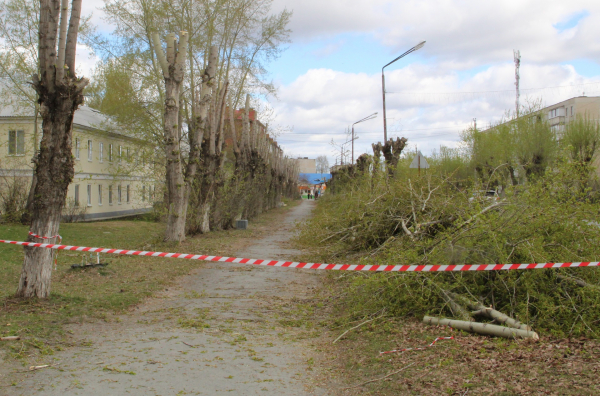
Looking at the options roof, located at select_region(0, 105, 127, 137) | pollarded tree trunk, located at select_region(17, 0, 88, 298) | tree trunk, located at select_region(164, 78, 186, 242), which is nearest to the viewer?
pollarded tree trunk, located at select_region(17, 0, 88, 298)

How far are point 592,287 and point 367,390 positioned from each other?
2945 mm

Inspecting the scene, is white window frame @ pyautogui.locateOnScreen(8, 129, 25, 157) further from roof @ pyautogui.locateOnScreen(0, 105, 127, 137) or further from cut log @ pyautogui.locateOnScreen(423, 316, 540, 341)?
cut log @ pyautogui.locateOnScreen(423, 316, 540, 341)

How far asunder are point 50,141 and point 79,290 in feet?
9.24

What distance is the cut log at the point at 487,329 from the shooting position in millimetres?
5531

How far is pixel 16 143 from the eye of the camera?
28031mm

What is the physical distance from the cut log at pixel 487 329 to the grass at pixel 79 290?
429cm

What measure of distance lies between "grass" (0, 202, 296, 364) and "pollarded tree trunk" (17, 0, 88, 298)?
437mm

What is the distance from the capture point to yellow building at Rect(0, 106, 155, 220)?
87.4ft

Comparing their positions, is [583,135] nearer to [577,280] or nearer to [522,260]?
[522,260]

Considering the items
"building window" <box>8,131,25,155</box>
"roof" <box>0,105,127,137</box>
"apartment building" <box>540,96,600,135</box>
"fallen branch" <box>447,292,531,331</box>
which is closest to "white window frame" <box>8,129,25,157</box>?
"building window" <box>8,131,25,155</box>

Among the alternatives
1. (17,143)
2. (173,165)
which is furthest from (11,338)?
(17,143)

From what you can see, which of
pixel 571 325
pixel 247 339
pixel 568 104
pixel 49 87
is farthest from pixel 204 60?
pixel 568 104

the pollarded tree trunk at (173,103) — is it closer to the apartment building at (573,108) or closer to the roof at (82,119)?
the roof at (82,119)

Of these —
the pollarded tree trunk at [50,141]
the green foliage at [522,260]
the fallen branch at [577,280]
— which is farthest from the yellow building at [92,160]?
the fallen branch at [577,280]
